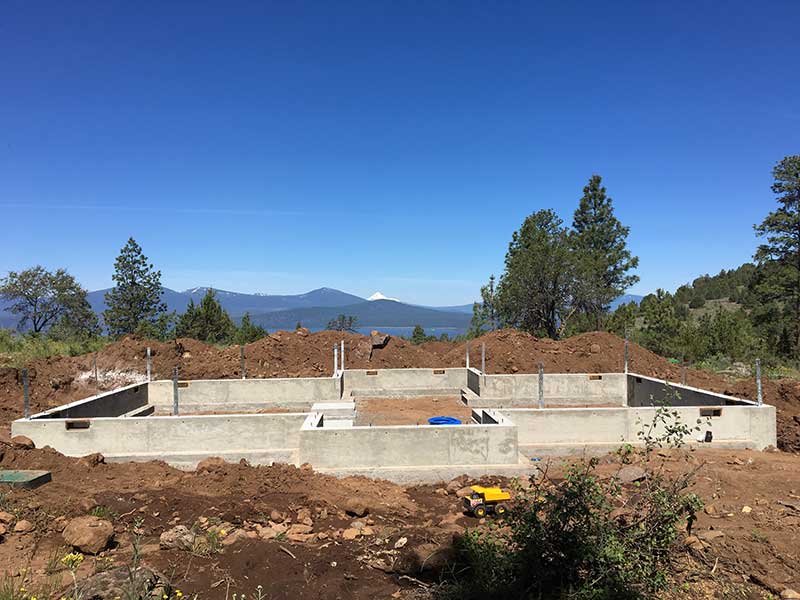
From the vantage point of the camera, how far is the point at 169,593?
13.2ft

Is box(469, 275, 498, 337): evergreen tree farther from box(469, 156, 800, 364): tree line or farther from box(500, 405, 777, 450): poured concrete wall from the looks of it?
box(500, 405, 777, 450): poured concrete wall

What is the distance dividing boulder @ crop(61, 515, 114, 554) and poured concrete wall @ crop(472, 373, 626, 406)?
10578 millimetres

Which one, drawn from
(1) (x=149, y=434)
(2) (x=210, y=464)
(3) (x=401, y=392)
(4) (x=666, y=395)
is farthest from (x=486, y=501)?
(3) (x=401, y=392)

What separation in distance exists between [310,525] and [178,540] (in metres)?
1.51

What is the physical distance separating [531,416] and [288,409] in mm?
6566

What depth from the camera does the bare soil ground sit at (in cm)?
449

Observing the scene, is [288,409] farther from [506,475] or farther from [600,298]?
[600,298]

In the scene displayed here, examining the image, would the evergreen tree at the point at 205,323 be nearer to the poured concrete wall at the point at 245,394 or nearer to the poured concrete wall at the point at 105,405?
the poured concrete wall at the point at 245,394

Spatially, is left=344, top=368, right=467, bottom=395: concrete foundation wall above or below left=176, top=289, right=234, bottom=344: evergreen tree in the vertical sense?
below

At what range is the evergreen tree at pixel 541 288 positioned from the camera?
2781 centimetres

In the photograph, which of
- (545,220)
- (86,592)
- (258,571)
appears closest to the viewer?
(86,592)

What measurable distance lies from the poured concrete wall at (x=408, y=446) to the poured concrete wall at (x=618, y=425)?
4.35ft

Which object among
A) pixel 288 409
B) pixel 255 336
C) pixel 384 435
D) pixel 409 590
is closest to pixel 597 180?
pixel 255 336

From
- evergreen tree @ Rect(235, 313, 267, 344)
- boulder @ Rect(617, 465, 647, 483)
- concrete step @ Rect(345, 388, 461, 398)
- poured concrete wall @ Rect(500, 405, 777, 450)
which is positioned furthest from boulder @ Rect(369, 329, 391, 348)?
boulder @ Rect(617, 465, 647, 483)
